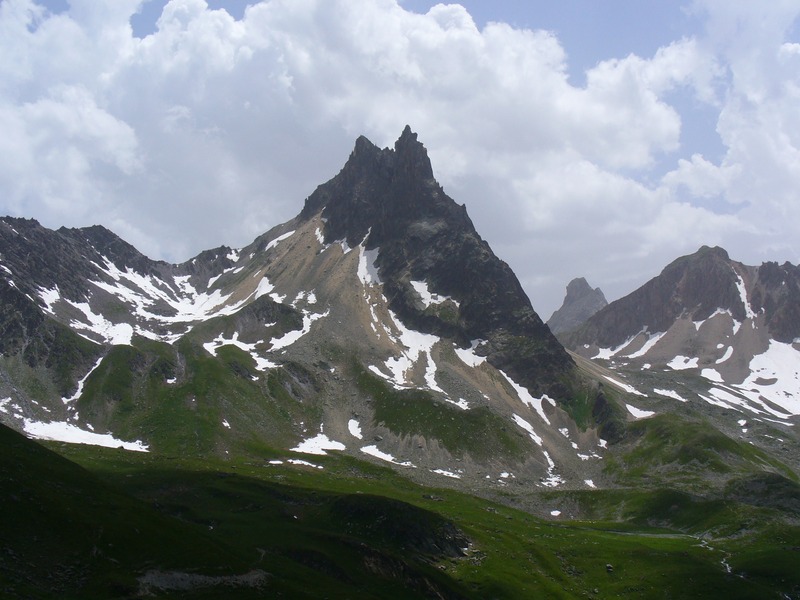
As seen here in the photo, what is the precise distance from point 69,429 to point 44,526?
120 metres

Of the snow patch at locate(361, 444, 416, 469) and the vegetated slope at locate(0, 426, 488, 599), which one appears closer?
the vegetated slope at locate(0, 426, 488, 599)

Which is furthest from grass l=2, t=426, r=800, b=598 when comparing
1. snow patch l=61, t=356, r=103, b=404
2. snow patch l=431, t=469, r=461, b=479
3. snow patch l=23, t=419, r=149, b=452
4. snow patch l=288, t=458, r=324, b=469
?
snow patch l=61, t=356, r=103, b=404

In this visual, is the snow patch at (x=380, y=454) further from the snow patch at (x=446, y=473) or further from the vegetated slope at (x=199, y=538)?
→ the vegetated slope at (x=199, y=538)

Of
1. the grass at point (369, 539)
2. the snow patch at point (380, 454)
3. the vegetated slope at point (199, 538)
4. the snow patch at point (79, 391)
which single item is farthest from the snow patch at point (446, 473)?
the snow patch at point (79, 391)

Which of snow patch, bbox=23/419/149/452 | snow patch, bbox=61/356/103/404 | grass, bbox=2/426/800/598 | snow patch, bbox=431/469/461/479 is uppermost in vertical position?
snow patch, bbox=61/356/103/404

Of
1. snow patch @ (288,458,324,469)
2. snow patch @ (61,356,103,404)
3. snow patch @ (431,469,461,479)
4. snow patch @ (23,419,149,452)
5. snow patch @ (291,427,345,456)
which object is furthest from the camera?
snow patch @ (61,356,103,404)

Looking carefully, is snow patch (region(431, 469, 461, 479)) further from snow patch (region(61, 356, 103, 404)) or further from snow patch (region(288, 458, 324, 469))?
snow patch (region(61, 356, 103, 404))

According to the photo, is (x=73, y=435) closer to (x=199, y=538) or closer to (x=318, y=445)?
(x=318, y=445)

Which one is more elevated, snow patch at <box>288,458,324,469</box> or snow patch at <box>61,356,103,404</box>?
snow patch at <box>61,356,103,404</box>

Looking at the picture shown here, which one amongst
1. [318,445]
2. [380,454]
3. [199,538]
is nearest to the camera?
[199,538]

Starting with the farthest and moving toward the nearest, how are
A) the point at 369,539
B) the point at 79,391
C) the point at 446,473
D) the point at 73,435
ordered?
1. the point at 79,391
2. the point at 446,473
3. the point at 73,435
4. the point at 369,539

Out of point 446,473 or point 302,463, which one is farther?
point 446,473

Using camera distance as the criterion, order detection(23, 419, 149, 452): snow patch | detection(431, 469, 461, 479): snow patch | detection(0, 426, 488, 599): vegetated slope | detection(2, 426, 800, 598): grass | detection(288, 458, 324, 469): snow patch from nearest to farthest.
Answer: detection(0, 426, 488, 599): vegetated slope
detection(2, 426, 800, 598): grass
detection(23, 419, 149, 452): snow patch
detection(288, 458, 324, 469): snow patch
detection(431, 469, 461, 479): snow patch

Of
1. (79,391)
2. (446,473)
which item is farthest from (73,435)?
(446,473)
